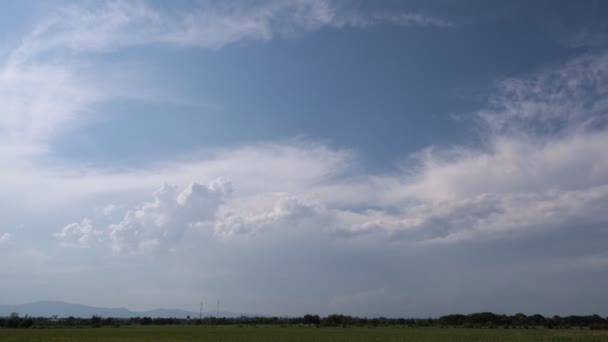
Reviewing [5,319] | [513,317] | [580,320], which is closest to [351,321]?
[513,317]

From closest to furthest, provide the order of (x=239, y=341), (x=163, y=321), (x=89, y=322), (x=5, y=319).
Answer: (x=239, y=341) < (x=5, y=319) < (x=89, y=322) < (x=163, y=321)

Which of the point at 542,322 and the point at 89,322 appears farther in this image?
the point at 542,322

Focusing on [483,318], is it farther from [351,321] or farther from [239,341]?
[239,341]

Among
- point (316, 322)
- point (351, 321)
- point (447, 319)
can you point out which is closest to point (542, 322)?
point (447, 319)

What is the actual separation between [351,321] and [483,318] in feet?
140

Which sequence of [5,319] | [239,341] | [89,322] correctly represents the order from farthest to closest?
[89,322] < [5,319] < [239,341]

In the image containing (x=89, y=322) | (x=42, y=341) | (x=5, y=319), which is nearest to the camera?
(x=42, y=341)

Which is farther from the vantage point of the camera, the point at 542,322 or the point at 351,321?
the point at 351,321

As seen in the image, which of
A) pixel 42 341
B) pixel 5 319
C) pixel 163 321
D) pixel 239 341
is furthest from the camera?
pixel 163 321

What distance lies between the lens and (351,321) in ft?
529

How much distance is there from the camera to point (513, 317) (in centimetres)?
15962

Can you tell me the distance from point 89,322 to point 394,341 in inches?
4240

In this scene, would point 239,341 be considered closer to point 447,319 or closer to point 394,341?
point 394,341

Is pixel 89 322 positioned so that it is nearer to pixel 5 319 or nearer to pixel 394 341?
pixel 5 319
